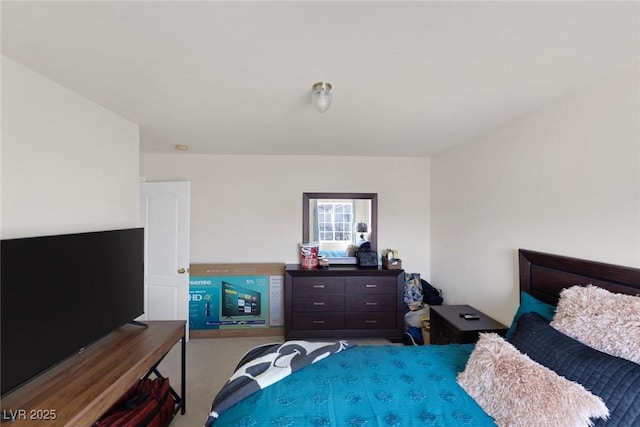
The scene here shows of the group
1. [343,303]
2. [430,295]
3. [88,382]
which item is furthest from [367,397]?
[430,295]

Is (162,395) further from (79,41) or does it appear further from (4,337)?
(79,41)

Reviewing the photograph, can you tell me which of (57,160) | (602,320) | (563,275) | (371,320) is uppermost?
(57,160)

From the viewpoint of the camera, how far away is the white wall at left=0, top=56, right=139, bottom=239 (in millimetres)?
1361

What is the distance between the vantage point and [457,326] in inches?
87.7

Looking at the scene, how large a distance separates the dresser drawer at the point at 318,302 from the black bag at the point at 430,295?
112cm

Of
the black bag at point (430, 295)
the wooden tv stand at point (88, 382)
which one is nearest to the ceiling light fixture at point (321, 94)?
the wooden tv stand at point (88, 382)

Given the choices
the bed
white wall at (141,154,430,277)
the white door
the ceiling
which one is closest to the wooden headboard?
the bed

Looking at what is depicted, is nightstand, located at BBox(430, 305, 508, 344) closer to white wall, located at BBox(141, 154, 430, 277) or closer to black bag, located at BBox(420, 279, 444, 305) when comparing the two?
black bag, located at BBox(420, 279, 444, 305)

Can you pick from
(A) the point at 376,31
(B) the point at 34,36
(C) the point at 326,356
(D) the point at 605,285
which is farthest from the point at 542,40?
(B) the point at 34,36

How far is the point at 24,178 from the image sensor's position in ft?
4.65

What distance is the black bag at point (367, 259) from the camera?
3367 millimetres

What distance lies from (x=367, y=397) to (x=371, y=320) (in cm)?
186

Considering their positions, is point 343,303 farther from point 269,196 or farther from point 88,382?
point 88,382

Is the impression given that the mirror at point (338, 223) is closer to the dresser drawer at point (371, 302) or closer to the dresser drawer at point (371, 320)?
the dresser drawer at point (371, 302)
